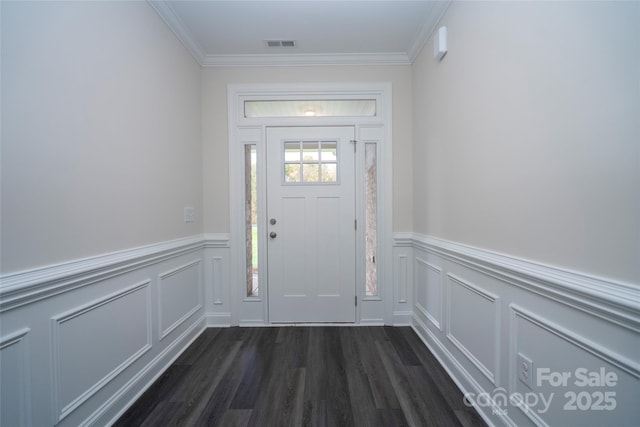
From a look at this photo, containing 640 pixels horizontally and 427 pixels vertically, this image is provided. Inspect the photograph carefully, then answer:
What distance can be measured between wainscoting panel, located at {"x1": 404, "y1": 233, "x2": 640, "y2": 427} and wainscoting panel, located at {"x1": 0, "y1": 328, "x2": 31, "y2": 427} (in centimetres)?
208

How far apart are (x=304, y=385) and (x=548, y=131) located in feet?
6.19

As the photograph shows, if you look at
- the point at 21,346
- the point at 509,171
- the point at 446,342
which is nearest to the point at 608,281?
the point at 509,171

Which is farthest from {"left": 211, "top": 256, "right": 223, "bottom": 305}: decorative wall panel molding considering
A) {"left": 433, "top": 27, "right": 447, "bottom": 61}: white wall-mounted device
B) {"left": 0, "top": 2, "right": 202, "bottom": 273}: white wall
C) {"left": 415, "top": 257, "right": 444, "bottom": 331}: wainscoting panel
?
{"left": 433, "top": 27, "right": 447, "bottom": 61}: white wall-mounted device

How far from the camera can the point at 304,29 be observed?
6.57 ft

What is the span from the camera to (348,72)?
239cm

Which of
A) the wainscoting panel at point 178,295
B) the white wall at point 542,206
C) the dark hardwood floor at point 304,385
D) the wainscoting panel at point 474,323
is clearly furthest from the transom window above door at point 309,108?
the dark hardwood floor at point 304,385

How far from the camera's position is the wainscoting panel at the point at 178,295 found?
1.79 meters

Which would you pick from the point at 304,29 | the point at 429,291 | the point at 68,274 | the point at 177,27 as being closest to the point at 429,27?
the point at 304,29

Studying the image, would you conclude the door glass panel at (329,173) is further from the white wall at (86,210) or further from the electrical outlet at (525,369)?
the electrical outlet at (525,369)

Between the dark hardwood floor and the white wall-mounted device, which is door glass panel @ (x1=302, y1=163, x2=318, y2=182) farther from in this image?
the dark hardwood floor

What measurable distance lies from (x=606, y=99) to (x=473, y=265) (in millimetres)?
949

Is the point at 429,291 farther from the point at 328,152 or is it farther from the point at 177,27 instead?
the point at 177,27

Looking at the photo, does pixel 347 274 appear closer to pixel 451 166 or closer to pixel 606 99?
pixel 451 166

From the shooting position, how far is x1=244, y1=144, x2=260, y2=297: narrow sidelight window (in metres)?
2.45
